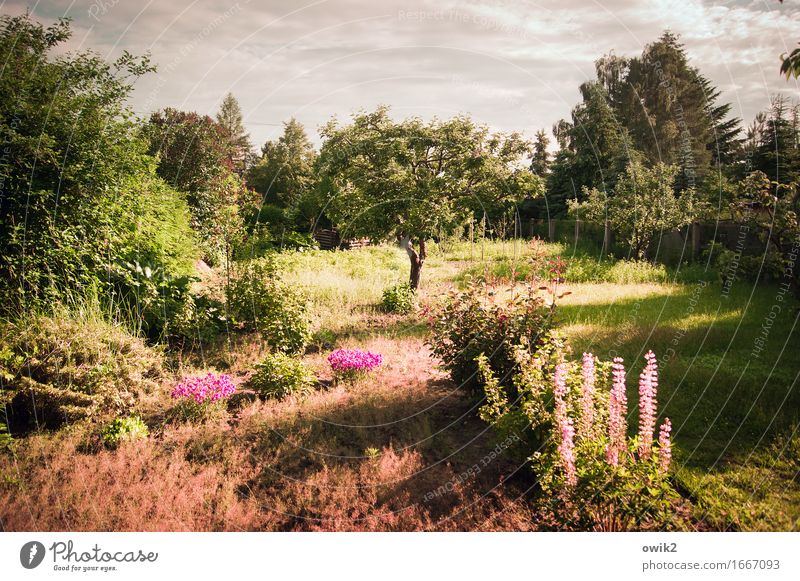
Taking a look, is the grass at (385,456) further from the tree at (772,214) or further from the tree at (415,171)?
the tree at (415,171)

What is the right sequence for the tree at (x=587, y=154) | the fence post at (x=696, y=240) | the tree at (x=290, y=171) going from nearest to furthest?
1. the fence post at (x=696, y=240)
2. the tree at (x=290, y=171)
3. the tree at (x=587, y=154)

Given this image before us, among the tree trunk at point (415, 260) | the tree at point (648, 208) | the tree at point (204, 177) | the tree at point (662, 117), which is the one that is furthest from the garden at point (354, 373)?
the tree at point (662, 117)

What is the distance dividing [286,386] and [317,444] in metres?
1.37

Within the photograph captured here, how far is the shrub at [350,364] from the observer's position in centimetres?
674

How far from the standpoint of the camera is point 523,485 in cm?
427

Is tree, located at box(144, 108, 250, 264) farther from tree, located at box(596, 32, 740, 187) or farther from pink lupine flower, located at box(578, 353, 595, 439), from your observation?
tree, located at box(596, 32, 740, 187)

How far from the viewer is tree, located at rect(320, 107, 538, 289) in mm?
9805

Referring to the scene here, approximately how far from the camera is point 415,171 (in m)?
10.5

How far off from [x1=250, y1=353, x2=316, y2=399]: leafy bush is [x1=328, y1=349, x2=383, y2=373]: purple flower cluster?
63cm

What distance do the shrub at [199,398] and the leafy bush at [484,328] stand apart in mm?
2834

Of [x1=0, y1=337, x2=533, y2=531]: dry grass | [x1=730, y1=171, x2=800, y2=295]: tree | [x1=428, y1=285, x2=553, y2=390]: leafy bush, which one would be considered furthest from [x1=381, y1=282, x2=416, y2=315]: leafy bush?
[x1=730, y1=171, x2=800, y2=295]: tree
